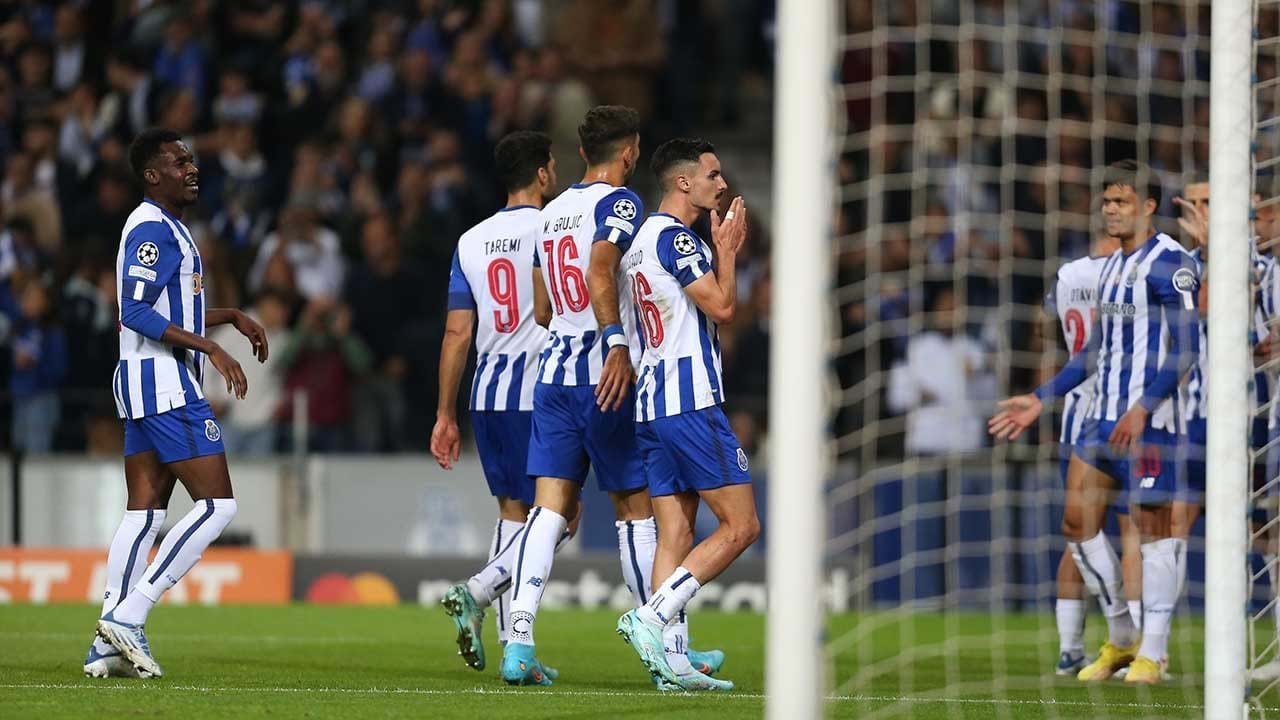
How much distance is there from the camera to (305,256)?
16188mm

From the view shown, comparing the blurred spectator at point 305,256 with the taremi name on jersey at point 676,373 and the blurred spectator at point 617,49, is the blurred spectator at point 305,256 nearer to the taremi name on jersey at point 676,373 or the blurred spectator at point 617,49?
the blurred spectator at point 617,49

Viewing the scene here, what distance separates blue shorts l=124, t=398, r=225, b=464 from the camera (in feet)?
26.2

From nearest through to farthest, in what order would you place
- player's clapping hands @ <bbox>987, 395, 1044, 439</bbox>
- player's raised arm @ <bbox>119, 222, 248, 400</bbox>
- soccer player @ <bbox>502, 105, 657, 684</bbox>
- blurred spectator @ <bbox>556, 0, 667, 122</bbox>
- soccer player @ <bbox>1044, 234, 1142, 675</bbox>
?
soccer player @ <bbox>502, 105, 657, 684</bbox>
player's raised arm @ <bbox>119, 222, 248, 400</bbox>
player's clapping hands @ <bbox>987, 395, 1044, 439</bbox>
soccer player @ <bbox>1044, 234, 1142, 675</bbox>
blurred spectator @ <bbox>556, 0, 667, 122</bbox>

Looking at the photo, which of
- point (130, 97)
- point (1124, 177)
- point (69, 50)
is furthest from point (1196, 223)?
point (69, 50)

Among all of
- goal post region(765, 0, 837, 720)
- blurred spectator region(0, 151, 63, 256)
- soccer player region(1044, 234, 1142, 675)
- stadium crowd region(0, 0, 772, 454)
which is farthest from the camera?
blurred spectator region(0, 151, 63, 256)

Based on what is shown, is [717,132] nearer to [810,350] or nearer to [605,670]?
[605,670]

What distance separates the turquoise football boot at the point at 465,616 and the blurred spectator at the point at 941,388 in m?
6.49

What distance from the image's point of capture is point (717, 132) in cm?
1942

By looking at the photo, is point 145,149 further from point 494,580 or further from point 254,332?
point 494,580

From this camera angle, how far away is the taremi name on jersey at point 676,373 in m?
7.68

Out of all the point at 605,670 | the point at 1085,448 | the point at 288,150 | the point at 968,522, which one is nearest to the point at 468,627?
the point at 605,670

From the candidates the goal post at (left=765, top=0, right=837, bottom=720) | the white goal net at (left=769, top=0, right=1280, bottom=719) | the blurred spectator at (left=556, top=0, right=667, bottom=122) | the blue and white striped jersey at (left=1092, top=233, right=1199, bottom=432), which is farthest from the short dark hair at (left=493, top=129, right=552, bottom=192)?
the blurred spectator at (left=556, top=0, right=667, bottom=122)

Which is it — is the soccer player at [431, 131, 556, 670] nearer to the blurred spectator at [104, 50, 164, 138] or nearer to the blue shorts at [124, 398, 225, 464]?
the blue shorts at [124, 398, 225, 464]

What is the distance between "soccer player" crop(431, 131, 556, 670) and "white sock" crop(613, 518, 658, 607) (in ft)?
2.07
